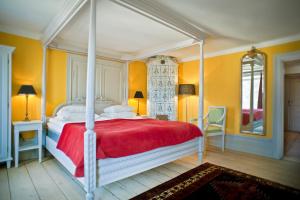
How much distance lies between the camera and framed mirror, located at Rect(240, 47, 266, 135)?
12.2 feet

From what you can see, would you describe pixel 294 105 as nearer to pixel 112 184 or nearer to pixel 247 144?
pixel 247 144

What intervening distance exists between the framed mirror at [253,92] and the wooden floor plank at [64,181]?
11.8 ft

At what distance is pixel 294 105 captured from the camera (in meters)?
6.42

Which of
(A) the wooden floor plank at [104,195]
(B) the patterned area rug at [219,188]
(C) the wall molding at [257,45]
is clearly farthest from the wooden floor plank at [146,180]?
(C) the wall molding at [257,45]

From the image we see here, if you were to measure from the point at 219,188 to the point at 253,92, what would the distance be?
253cm

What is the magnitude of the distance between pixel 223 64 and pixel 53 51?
3947 millimetres

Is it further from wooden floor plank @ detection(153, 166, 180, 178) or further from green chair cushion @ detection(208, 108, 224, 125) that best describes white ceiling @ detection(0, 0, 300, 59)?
wooden floor plank @ detection(153, 166, 180, 178)

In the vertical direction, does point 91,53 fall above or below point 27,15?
below

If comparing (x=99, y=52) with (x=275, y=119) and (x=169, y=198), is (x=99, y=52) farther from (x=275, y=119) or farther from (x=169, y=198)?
(x=275, y=119)

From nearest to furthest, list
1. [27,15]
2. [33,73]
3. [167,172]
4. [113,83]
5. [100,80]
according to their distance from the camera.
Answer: [27,15]
[167,172]
[33,73]
[100,80]
[113,83]

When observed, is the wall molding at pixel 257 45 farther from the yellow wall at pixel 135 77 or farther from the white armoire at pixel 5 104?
the white armoire at pixel 5 104

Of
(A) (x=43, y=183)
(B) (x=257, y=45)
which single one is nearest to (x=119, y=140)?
(A) (x=43, y=183)

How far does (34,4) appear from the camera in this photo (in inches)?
89.1

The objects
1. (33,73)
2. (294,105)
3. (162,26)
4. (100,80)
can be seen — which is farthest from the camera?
(294,105)
